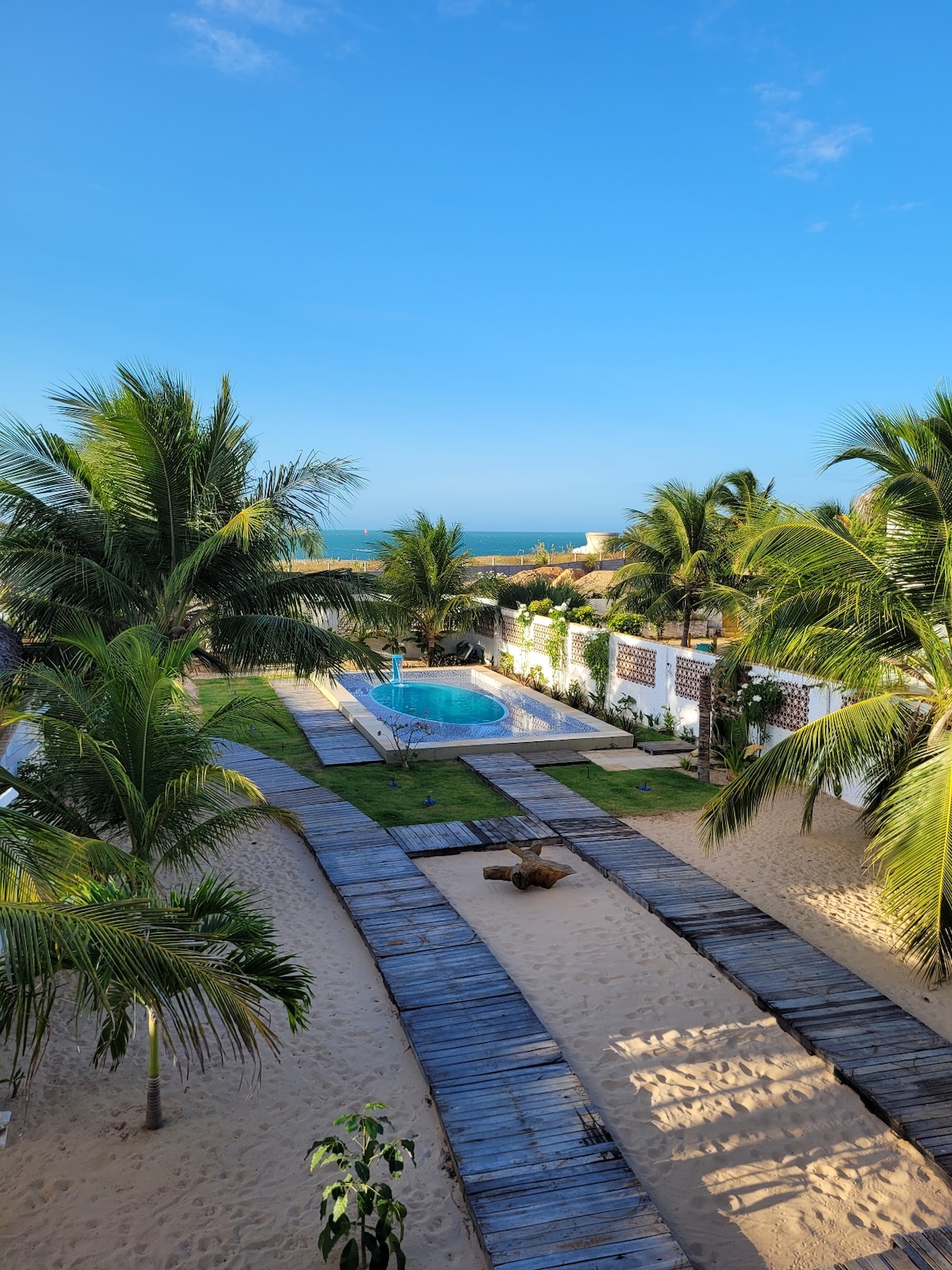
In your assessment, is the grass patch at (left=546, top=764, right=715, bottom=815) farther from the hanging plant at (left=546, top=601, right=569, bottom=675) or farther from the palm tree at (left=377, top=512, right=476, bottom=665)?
the palm tree at (left=377, top=512, right=476, bottom=665)

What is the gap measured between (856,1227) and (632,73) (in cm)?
1668

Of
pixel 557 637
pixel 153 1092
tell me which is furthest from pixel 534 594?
pixel 153 1092

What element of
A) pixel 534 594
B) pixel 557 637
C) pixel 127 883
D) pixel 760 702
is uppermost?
pixel 534 594

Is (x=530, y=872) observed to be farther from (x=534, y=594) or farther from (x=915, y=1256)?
(x=534, y=594)

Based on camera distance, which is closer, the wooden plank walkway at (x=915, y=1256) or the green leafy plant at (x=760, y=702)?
the wooden plank walkway at (x=915, y=1256)

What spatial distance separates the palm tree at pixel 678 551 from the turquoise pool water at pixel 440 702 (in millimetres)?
3373

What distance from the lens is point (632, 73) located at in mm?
14750

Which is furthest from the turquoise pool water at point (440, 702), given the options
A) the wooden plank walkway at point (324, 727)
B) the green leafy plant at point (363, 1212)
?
the green leafy plant at point (363, 1212)

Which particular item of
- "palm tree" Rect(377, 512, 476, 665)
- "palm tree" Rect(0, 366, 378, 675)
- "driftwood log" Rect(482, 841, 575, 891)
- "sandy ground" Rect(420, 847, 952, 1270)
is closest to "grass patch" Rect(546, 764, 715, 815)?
"driftwood log" Rect(482, 841, 575, 891)

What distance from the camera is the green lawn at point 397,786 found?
29.1 ft

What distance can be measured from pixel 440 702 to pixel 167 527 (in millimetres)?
8765

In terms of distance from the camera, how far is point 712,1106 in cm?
422

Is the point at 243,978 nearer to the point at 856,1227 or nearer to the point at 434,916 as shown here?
the point at 856,1227

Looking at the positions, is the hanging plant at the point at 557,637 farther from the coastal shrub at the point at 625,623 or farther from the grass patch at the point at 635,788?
the grass patch at the point at 635,788
